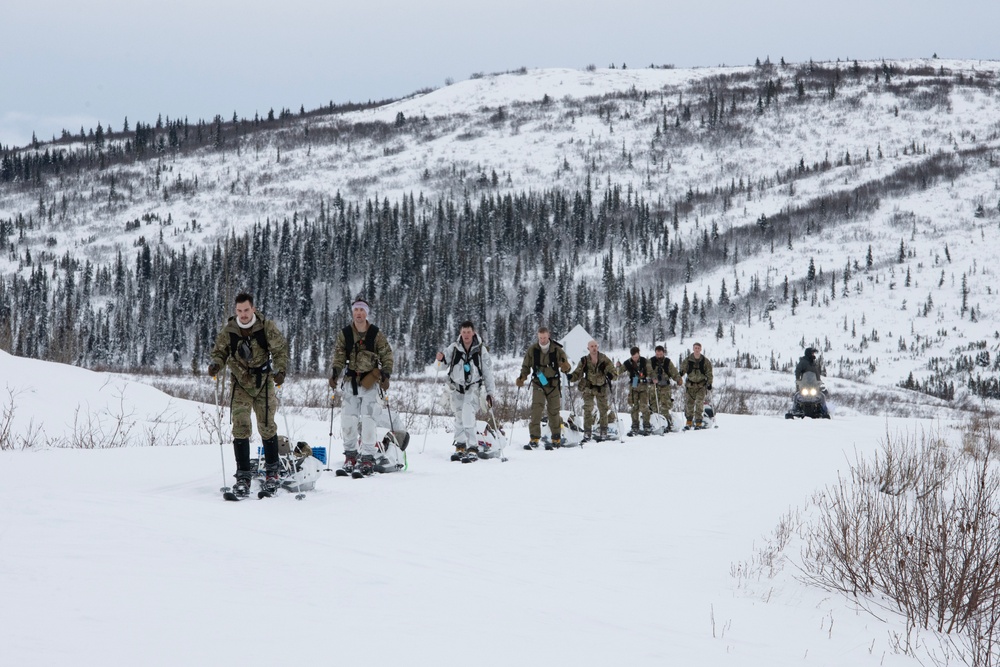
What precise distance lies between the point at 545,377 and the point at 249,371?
7439 millimetres

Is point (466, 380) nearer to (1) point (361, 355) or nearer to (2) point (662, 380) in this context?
(1) point (361, 355)

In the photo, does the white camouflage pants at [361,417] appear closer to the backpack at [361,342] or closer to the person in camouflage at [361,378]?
the person in camouflage at [361,378]

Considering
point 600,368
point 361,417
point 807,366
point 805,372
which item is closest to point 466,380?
point 361,417

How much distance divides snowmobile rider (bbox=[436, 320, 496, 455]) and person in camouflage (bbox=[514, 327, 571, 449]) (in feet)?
6.37

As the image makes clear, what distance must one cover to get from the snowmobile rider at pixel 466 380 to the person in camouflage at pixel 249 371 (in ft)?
14.6

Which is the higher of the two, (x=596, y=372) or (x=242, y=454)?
(x=596, y=372)

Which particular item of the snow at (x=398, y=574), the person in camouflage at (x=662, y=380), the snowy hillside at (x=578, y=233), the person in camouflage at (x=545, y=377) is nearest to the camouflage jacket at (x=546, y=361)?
the person in camouflage at (x=545, y=377)

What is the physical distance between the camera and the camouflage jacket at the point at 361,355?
9.57 metres

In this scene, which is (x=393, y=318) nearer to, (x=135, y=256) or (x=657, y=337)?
(x=657, y=337)

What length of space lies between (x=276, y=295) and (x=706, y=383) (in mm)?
99980

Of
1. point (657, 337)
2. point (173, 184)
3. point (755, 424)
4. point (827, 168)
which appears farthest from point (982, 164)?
point (173, 184)

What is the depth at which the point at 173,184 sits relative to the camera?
151750 mm

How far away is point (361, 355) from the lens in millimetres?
9594

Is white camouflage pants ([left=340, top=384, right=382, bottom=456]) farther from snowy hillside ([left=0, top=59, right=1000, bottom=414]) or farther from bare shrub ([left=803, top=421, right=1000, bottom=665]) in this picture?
snowy hillside ([left=0, top=59, right=1000, bottom=414])
